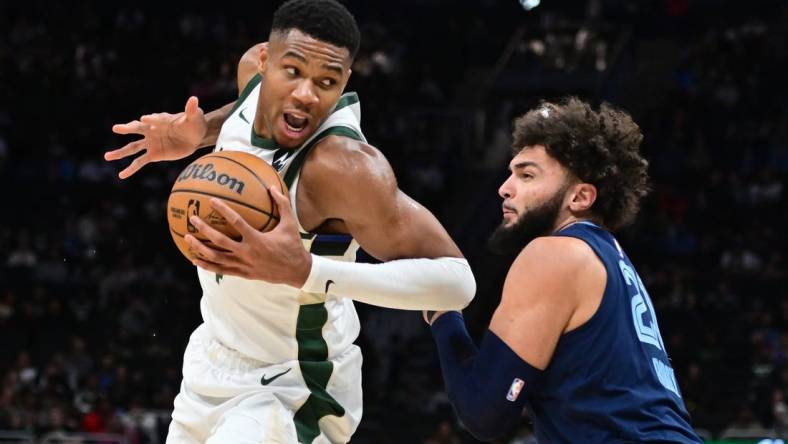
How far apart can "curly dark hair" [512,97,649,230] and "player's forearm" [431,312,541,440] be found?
1.82 feet

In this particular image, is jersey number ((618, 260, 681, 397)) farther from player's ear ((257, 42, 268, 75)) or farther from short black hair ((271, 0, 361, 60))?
player's ear ((257, 42, 268, 75))

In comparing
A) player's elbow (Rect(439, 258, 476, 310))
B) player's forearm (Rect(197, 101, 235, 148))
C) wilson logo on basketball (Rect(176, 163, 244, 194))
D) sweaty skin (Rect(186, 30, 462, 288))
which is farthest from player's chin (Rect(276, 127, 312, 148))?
player's forearm (Rect(197, 101, 235, 148))

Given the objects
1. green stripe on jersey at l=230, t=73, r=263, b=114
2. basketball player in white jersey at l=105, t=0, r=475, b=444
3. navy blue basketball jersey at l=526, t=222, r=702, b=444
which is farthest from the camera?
green stripe on jersey at l=230, t=73, r=263, b=114

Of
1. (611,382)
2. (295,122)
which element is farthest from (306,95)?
(611,382)

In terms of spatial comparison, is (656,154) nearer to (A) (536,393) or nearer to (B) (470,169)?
(B) (470,169)

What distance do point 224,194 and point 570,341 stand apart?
104 centimetres

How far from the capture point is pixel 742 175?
1470 centimetres

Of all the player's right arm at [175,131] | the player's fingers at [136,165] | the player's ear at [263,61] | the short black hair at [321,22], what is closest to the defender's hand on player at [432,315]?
the short black hair at [321,22]

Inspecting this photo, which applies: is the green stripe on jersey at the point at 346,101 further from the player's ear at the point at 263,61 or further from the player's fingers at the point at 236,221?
the player's fingers at the point at 236,221

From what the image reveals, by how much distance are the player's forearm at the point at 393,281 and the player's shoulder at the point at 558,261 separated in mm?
320

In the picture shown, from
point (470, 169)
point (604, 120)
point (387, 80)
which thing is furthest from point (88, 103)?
point (604, 120)

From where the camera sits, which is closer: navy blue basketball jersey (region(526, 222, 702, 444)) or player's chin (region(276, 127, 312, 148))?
navy blue basketball jersey (region(526, 222, 702, 444))

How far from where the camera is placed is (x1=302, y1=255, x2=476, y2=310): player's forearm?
336cm

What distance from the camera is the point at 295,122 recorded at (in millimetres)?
3752
